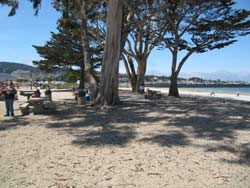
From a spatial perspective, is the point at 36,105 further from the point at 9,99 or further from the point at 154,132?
the point at 154,132

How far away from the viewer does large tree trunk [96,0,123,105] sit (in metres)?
11.0

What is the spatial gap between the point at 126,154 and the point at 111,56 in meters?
6.87

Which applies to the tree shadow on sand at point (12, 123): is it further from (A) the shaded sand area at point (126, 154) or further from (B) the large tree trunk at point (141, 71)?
(B) the large tree trunk at point (141, 71)

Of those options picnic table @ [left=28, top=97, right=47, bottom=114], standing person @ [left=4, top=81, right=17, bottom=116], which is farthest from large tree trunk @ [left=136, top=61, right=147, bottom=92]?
standing person @ [left=4, top=81, right=17, bottom=116]

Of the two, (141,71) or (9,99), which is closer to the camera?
(9,99)

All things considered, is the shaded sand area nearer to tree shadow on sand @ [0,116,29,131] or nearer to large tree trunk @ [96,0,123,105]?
tree shadow on sand @ [0,116,29,131]

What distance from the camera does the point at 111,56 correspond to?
1112 centimetres

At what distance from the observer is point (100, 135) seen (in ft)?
20.9

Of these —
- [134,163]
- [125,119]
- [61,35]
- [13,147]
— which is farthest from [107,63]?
[61,35]

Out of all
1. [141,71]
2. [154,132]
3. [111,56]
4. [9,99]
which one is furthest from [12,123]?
[141,71]

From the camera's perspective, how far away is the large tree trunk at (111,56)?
1098cm

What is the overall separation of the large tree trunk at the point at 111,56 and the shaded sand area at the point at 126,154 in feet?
11.1

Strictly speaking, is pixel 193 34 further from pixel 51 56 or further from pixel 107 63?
pixel 51 56

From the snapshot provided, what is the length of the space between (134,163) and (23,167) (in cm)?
186
